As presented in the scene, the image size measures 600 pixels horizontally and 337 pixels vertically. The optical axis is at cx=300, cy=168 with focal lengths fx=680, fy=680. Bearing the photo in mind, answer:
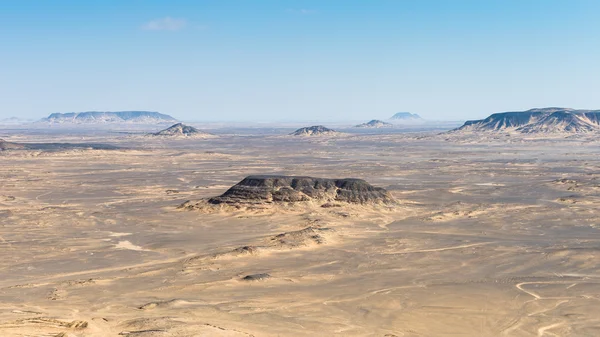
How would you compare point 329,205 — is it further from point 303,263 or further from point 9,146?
point 9,146

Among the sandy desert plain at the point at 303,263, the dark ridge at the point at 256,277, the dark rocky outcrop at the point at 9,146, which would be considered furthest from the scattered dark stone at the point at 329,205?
the dark rocky outcrop at the point at 9,146

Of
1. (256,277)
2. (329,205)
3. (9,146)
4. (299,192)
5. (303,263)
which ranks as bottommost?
(303,263)

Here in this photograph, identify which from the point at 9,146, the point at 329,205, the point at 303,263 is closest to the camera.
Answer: the point at 303,263

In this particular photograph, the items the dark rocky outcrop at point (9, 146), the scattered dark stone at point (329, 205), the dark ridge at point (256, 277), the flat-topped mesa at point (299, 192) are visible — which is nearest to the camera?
the dark ridge at point (256, 277)

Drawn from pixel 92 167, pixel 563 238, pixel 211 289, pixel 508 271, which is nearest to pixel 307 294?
pixel 211 289

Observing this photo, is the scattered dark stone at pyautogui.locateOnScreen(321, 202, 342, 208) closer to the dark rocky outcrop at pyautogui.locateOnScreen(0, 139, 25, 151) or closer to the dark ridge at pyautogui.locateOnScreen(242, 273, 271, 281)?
the dark ridge at pyautogui.locateOnScreen(242, 273, 271, 281)

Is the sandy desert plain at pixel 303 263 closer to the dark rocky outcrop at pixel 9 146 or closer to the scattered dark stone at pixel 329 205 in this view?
the scattered dark stone at pixel 329 205

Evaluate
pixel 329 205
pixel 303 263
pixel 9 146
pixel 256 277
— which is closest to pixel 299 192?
pixel 329 205
